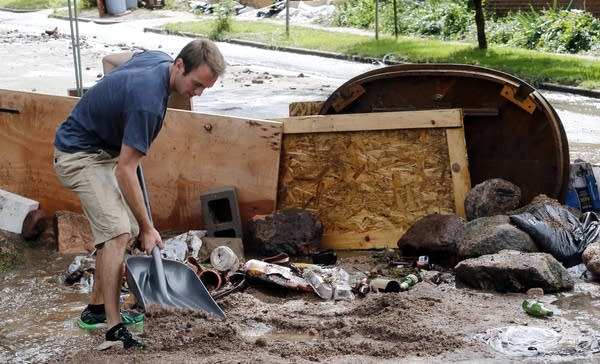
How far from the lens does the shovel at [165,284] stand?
5938 millimetres

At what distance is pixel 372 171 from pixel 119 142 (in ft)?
9.83

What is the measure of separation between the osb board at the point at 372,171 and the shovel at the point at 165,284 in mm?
2249

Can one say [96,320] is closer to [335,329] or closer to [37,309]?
[37,309]

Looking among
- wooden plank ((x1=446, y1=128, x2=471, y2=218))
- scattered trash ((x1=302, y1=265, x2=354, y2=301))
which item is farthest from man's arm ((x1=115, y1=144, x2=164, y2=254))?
wooden plank ((x1=446, y1=128, x2=471, y2=218))

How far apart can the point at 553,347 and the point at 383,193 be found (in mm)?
2818

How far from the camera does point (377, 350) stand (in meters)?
5.64

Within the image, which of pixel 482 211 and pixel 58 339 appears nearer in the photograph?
pixel 58 339

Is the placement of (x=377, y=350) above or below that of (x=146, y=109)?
below

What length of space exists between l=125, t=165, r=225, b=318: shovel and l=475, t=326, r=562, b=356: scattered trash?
1653 mm

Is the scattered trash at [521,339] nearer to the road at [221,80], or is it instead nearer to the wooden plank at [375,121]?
the wooden plank at [375,121]

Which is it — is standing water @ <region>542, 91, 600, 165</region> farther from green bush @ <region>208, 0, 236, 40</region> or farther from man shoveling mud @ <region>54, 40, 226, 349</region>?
green bush @ <region>208, 0, 236, 40</region>

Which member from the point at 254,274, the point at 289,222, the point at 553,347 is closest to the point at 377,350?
the point at 553,347

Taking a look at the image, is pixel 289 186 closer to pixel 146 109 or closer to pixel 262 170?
pixel 262 170

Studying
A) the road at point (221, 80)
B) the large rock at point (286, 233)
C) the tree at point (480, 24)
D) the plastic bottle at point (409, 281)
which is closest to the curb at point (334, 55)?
the road at point (221, 80)
